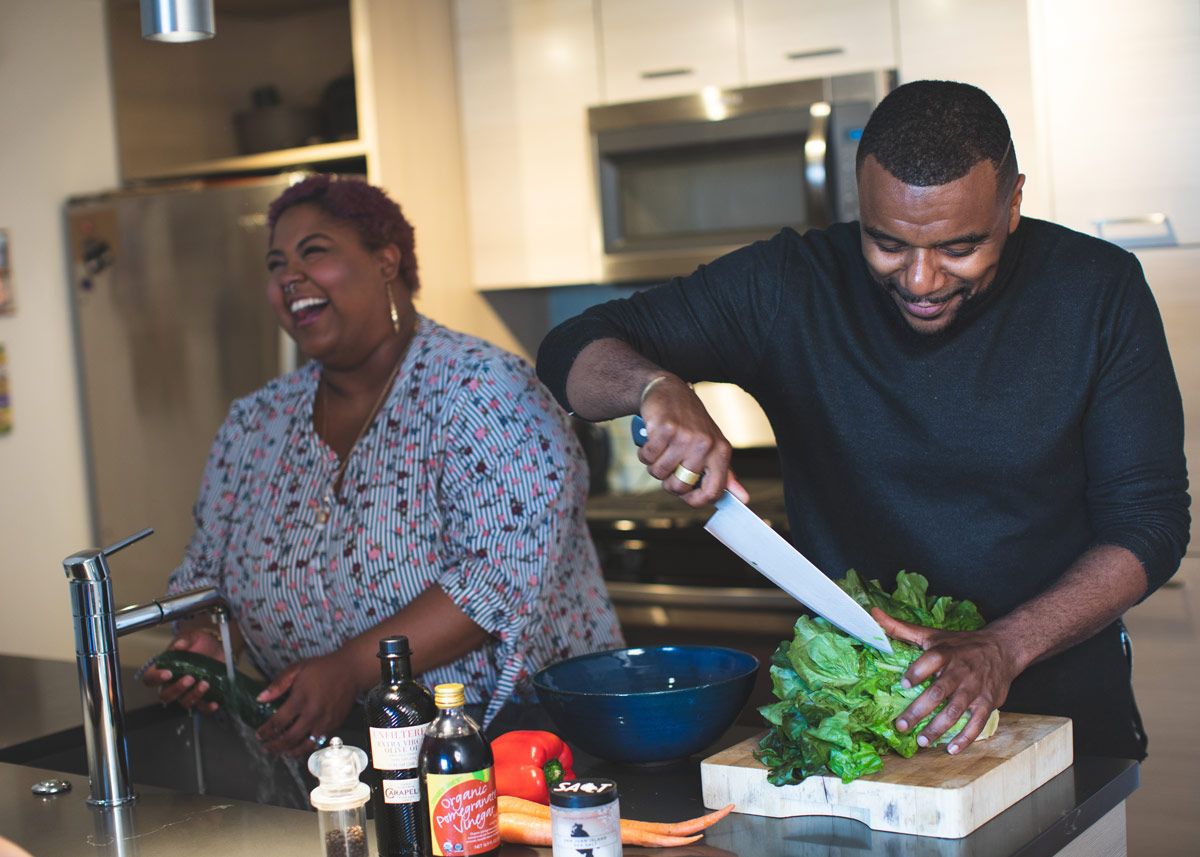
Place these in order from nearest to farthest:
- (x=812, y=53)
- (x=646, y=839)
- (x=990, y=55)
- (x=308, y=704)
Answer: (x=646, y=839)
(x=308, y=704)
(x=990, y=55)
(x=812, y=53)

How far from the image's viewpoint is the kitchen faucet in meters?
1.40

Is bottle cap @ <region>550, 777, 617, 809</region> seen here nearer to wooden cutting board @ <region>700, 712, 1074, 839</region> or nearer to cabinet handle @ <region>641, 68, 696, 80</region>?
wooden cutting board @ <region>700, 712, 1074, 839</region>

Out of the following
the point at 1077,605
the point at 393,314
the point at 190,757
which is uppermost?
the point at 393,314

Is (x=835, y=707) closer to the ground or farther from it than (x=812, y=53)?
closer to the ground

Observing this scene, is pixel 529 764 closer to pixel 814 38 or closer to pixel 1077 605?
pixel 1077 605

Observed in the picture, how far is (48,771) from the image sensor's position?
1583mm

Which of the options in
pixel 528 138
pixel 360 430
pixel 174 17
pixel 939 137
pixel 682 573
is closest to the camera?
pixel 939 137

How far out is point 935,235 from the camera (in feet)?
4.56

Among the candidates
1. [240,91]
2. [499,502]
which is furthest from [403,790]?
[240,91]

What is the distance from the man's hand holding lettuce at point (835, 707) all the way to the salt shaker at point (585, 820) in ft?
0.74

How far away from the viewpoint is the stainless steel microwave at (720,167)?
10.3ft

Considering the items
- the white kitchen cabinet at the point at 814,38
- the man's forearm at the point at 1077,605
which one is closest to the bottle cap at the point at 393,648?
the man's forearm at the point at 1077,605

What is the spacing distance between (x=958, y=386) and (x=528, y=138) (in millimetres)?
2256

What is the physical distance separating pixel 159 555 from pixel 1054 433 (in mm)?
2846
